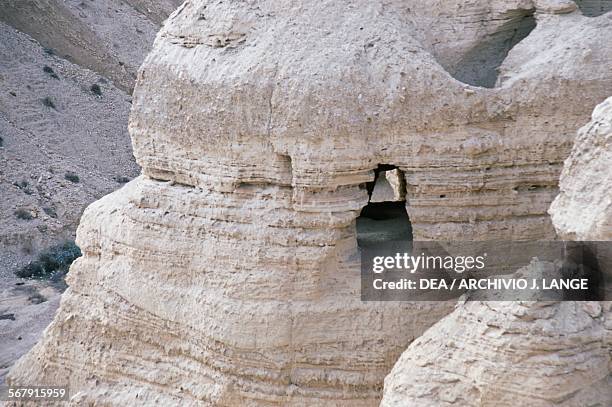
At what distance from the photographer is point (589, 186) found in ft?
25.9

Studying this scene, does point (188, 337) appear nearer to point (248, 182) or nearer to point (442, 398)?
point (248, 182)

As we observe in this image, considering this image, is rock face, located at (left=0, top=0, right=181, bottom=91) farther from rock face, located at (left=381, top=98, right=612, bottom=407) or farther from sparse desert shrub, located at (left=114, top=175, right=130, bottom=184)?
rock face, located at (left=381, top=98, right=612, bottom=407)

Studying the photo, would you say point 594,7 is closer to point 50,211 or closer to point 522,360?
point 522,360

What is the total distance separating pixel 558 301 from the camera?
27.7 ft

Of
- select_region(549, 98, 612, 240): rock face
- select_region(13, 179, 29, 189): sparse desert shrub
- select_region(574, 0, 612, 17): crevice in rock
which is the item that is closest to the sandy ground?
select_region(13, 179, 29, 189): sparse desert shrub

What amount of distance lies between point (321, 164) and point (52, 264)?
47.9 feet

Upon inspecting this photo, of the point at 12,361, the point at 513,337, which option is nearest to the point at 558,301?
the point at 513,337

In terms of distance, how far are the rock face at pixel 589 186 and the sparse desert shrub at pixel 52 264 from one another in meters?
Result: 16.3

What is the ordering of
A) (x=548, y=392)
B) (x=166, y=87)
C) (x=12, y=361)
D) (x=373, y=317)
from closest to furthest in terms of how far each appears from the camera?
(x=548, y=392)
(x=373, y=317)
(x=166, y=87)
(x=12, y=361)

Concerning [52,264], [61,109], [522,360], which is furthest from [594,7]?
[61,109]

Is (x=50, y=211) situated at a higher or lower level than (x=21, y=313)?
higher

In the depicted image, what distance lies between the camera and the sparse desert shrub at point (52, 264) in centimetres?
2331

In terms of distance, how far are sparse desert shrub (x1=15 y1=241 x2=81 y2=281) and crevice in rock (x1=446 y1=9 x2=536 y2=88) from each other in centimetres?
1342

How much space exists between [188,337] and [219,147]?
6.74ft
